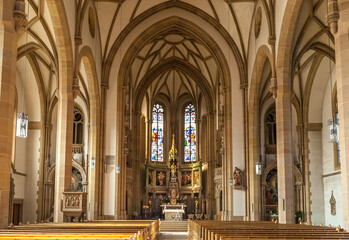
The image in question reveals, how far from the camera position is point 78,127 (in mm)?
32250

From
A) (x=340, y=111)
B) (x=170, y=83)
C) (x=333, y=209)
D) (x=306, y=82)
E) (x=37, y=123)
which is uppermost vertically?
(x=170, y=83)

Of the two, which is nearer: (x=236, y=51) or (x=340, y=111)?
(x=340, y=111)

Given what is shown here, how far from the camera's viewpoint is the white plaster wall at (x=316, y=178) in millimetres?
27703

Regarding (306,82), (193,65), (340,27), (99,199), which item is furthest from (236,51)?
(340,27)

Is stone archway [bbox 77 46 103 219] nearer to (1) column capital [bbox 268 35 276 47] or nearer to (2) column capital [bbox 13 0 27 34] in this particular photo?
(1) column capital [bbox 268 35 276 47]

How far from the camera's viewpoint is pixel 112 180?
2562 cm

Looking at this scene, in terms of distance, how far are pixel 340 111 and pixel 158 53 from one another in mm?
23879

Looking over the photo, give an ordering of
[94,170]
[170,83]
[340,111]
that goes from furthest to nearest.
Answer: [170,83] → [94,170] → [340,111]

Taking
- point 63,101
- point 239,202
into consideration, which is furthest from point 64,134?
point 239,202

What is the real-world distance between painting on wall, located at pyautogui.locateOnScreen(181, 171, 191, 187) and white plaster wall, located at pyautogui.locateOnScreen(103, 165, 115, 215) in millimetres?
14909

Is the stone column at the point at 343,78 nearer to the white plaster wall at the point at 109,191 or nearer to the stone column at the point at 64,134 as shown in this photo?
the stone column at the point at 64,134

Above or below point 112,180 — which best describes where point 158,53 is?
above

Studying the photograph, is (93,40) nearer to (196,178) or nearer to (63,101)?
(63,101)

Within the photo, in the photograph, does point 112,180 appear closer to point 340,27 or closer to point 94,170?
point 94,170
